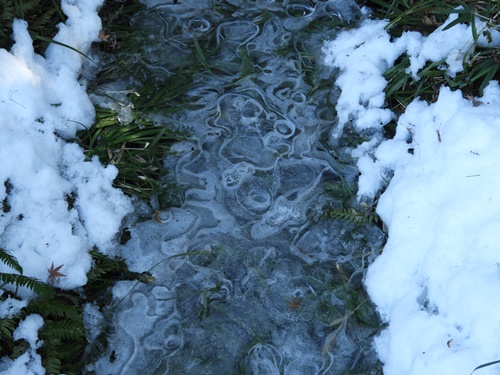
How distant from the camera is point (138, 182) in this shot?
3.20m

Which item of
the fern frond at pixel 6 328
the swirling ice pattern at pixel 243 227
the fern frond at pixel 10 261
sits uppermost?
the fern frond at pixel 10 261

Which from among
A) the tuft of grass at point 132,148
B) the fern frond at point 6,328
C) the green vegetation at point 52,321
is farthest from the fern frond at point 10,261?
the tuft of grass at point 132,148

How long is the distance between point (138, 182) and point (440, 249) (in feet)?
5.38

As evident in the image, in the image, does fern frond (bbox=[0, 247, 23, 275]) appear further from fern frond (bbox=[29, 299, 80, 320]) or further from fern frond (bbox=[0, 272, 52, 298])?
fern frond (bbox=[29, 299, 80, 320])

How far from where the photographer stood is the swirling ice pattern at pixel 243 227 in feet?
9.36

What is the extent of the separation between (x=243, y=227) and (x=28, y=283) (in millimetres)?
1153

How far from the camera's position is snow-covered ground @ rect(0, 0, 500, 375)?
257 centimetres

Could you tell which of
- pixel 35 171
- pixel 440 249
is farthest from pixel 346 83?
pixel 35 171

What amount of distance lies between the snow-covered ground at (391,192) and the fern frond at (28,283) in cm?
13

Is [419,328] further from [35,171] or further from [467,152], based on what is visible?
[35,171]

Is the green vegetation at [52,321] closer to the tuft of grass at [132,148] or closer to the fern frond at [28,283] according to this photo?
the fern frond at [28,283]

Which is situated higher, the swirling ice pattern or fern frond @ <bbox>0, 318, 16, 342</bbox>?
fern frond @ <bbox>0, 318, 16, 342</bbox>

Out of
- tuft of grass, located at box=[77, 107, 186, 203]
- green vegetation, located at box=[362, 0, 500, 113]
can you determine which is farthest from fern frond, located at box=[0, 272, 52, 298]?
green vegetation, located at box=[362, 0, 500, 113]

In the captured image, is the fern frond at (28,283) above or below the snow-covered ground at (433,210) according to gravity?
above
